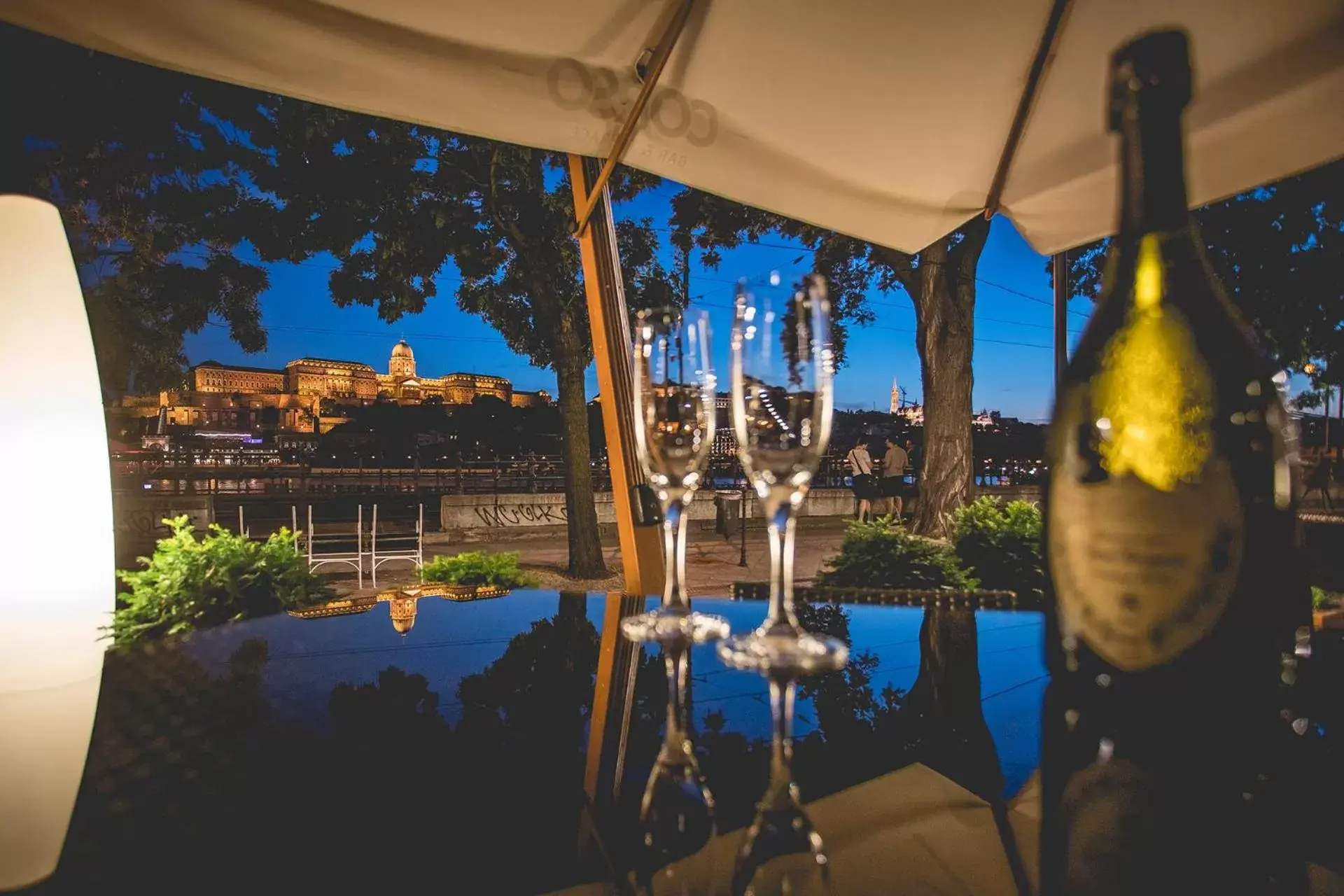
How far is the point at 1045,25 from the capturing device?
1864mm

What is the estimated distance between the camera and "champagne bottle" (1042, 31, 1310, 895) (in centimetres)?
57

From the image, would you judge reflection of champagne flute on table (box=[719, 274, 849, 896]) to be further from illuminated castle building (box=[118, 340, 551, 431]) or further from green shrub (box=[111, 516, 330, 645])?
illuminated castle building (box=[118, 340, 551, 431])

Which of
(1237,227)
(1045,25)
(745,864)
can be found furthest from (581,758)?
(1237,227)

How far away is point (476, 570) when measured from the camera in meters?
A: 4.46

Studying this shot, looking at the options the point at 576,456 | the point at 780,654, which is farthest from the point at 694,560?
the point at 780,654

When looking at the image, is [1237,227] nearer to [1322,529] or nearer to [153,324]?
[1322,529]

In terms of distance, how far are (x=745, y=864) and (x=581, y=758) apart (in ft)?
0.81

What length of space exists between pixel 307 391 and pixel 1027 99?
115 meters

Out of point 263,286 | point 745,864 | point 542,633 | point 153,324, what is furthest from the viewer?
point 153,324

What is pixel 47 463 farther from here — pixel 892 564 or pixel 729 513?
pixel 729 513

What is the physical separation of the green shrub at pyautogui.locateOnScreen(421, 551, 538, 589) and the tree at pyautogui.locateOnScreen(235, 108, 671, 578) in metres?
4.64

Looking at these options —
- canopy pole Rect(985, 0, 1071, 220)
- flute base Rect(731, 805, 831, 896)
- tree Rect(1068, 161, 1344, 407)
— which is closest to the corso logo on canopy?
canopy pole Rect(985, 0, 1071, 220)

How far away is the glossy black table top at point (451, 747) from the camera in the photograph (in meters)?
0.47

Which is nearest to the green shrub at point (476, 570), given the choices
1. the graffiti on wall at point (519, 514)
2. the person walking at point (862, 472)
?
the graffiti on wall at point (519, 514)
